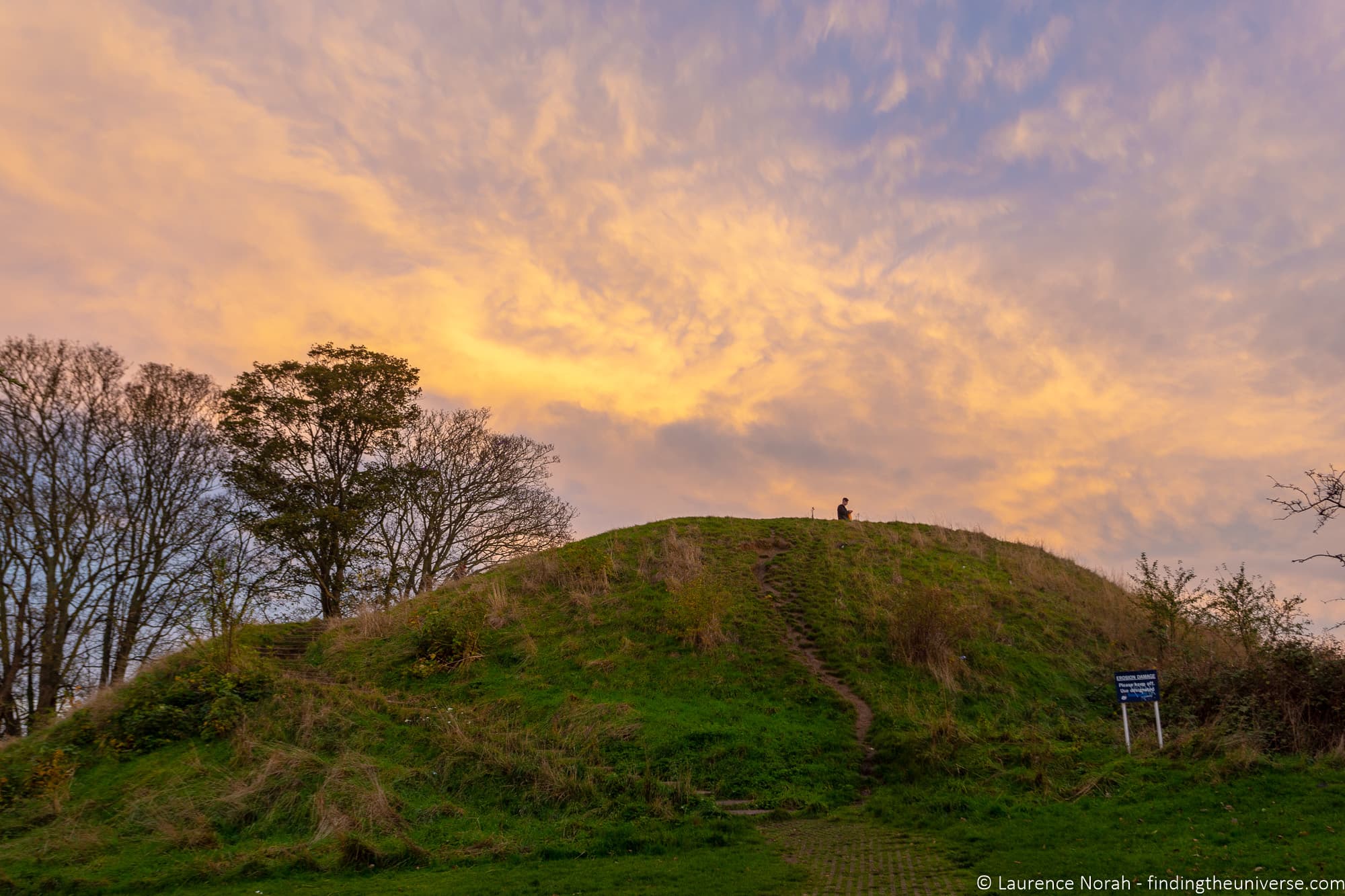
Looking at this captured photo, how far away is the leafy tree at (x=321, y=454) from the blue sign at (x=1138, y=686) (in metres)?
25.6

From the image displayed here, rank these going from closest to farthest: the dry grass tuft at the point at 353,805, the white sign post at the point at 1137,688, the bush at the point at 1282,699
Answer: the dry grass tuft at the point at 353,805 < the bush at the point at 1282,699 < the white sign post at the point at 1137,688

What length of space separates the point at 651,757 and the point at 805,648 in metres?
7.65

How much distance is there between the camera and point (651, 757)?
15.0m

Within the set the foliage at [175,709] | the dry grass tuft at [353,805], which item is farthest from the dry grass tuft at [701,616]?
the foliage at [175,709]

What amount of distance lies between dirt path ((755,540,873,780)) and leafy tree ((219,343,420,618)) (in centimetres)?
1577

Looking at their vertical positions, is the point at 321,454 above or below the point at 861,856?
above

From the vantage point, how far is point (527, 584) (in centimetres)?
2506

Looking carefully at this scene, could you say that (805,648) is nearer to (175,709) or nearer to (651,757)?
(651,757)

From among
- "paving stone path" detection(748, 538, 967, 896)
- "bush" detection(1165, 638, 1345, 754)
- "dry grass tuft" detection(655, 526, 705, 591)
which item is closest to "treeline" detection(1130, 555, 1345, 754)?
"bush" detection(1165, 638, 1345, 754)

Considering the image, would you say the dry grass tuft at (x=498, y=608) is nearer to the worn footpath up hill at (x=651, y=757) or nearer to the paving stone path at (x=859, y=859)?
Answer: the worn footpath up hill at (x=651, y=757)

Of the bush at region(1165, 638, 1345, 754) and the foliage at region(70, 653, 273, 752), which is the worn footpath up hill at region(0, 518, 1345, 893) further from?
the bush at region(1165, 638, 1345, 754)

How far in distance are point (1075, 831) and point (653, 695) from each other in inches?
387

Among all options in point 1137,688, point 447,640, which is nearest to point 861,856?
point 1137,688

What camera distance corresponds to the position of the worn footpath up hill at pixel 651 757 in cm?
1054
